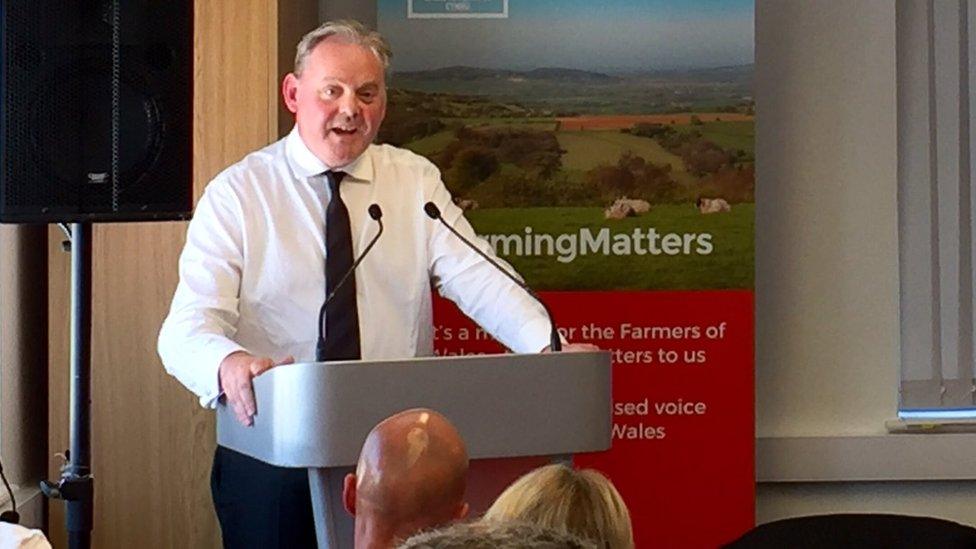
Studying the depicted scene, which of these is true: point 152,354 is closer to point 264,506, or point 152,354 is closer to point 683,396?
point 264,506

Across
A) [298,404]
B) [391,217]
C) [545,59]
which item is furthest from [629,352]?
[298,404]

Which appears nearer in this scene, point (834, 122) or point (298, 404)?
point (298, 404)

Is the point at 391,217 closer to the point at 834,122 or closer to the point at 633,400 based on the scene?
the point at 633,400

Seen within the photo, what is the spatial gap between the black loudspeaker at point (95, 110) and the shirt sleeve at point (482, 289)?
546mm

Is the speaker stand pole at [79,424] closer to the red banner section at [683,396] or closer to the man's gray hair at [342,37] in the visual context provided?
the man's gray hair at [342,37]

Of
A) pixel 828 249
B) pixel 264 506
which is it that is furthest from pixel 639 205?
pixel 264 506

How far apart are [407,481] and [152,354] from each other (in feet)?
9.02

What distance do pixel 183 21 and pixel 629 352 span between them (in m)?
1.80

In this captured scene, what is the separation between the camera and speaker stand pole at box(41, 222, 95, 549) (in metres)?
3.20

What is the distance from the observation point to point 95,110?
322cm

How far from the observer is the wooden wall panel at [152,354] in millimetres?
4371

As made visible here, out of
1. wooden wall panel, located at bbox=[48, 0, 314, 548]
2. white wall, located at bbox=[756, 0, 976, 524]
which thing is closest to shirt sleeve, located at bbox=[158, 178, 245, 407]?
wooden wall panel, located at bbox=[48, 0, 314, 548]

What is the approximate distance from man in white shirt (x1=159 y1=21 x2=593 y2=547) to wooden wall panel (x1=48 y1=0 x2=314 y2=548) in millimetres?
976

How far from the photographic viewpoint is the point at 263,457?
2635 mm
